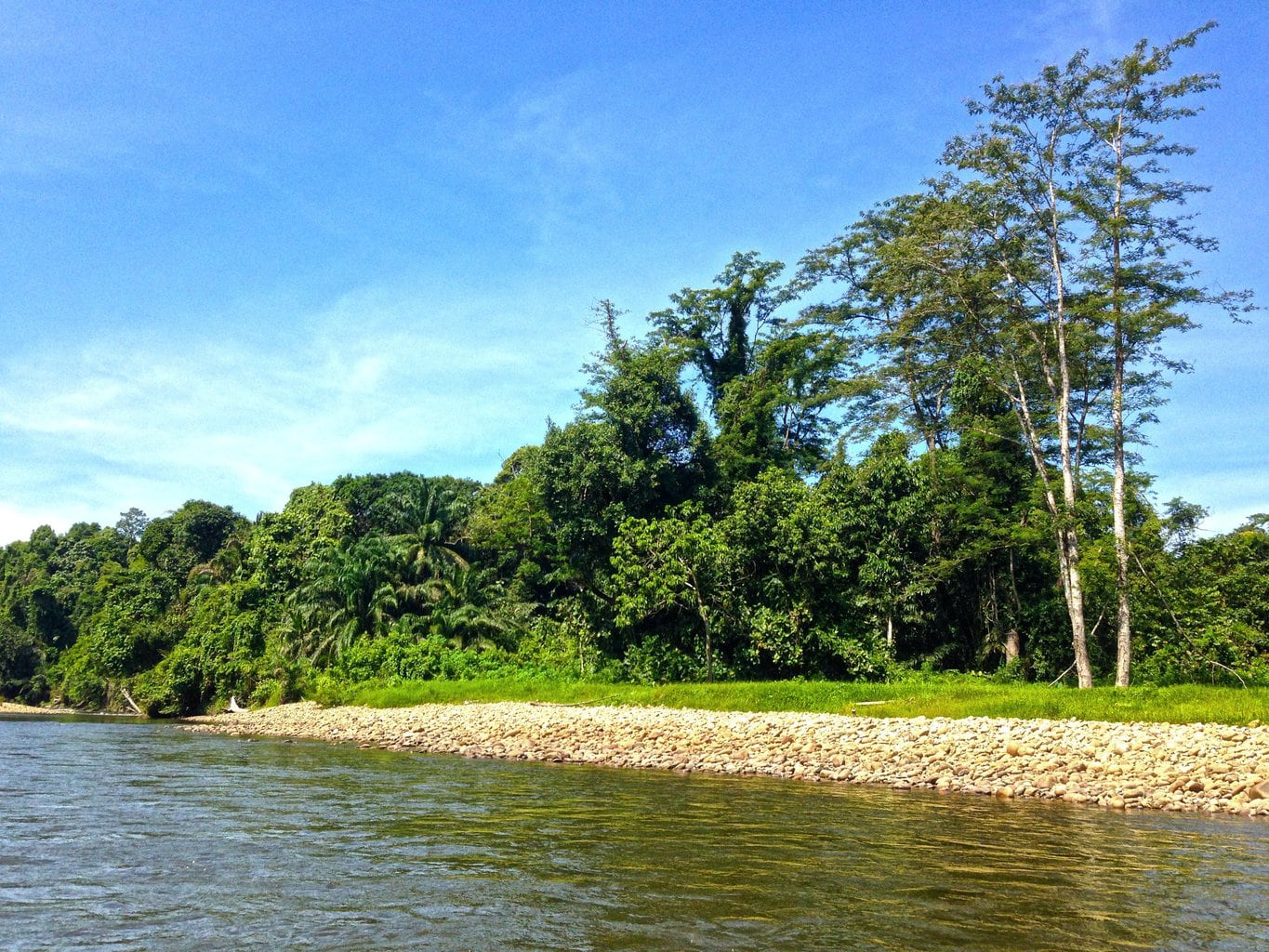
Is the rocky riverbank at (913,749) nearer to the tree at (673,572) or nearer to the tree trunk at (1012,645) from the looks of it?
the tree at (673,572)

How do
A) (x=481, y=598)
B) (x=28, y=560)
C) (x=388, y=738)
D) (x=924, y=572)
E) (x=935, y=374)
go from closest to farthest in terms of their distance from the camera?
1. (x=388, y=738)
2. (x=924, y=572)
3. (x=935, y=374)
4. (x=481, y=598)
5. (x=28, y=560)

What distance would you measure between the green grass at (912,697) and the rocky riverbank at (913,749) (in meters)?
1.06

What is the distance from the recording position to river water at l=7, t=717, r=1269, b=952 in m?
6.82

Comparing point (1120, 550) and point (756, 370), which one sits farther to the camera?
point (756, 370)

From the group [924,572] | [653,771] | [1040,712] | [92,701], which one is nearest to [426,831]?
[653,771]

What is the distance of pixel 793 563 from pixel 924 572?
4.32 metres

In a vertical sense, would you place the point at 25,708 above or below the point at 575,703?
below

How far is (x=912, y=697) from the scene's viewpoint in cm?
2236

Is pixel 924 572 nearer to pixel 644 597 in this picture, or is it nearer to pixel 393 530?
pixel 644 597

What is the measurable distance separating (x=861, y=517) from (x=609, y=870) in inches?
892

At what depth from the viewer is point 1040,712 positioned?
19672 millimetres

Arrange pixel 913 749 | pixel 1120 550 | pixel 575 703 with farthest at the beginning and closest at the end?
pixel 575 703
pixel 1120 550
pixel 913 749

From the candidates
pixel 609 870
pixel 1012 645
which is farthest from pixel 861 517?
pixel 609 870

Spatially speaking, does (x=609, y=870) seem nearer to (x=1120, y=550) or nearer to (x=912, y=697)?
(x=912, y=697)
